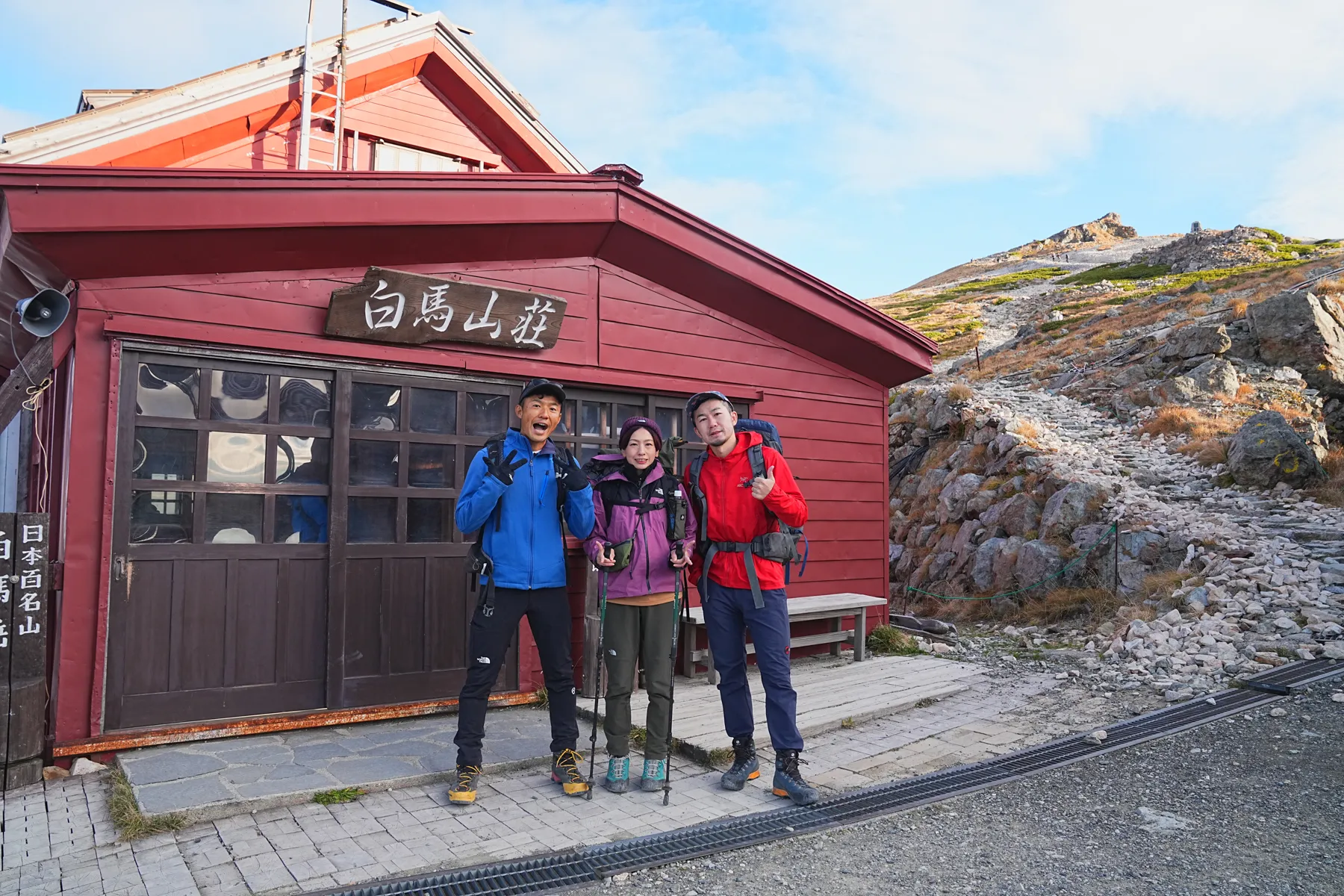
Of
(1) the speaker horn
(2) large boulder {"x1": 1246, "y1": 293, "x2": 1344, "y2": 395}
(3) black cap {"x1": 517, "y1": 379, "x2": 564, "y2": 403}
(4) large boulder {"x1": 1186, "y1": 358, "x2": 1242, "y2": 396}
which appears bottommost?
(3) black cap {"x1": 517, "y1": 379, "x2": 564, "y2": 403}

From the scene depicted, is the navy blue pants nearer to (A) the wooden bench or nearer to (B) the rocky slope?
(A) the wooden bench

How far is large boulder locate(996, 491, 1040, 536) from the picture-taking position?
1336 centimetres

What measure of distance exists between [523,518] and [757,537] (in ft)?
4.22

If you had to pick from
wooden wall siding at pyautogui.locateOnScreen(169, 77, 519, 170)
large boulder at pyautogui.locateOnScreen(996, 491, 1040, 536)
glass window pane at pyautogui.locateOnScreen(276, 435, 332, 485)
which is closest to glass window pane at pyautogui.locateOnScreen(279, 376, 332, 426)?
glass window pane at pyautogui.locateOnScreen(276, 435, 332, 485)

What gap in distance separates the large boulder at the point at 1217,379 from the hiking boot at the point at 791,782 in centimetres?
1703

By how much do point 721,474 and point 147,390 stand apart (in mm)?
3734

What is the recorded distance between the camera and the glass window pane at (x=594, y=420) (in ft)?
23.9

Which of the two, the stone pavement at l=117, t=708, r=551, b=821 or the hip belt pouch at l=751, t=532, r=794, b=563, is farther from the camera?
the hip belt pouch at l=751, t=532, r=794, b=563

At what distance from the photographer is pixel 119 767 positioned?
4.87 metres

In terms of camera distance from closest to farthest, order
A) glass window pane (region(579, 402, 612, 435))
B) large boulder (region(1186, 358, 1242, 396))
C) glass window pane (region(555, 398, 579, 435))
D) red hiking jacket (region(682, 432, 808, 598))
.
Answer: red hiking jacket (region(682, 432, 808, 598)) → glass window pane (region(555, 398, 579, 435)) → glass window pane (region(579, 402, 612, 435)) → large boulder (region(1186, 358, 1242, 396))

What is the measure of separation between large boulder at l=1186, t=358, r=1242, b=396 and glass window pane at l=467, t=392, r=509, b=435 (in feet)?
55.0

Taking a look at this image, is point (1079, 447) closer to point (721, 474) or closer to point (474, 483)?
point (721, 474)

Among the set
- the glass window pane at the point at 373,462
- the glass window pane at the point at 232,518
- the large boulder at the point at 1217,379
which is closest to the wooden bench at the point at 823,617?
the glass window pane at the point at 373,462

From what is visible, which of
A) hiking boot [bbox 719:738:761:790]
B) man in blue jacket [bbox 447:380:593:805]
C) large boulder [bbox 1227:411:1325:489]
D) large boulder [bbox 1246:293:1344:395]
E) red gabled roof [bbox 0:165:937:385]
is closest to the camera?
man in blue jacket [bbox 447:380:593:805]
